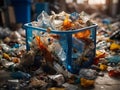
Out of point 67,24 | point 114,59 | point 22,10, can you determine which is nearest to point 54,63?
point 67,24

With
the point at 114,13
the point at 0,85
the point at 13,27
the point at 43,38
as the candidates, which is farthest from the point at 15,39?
the point at 114,13

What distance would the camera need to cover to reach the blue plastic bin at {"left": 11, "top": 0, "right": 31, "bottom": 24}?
750 cm

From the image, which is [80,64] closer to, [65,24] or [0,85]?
[65,24]

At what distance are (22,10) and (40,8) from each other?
0.75 meters

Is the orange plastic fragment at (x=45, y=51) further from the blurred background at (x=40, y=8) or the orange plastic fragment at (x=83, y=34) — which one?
A: the blurred background at (x=40, y=8)

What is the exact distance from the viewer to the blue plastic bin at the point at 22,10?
7.50 m

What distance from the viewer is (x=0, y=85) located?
3.82 metres

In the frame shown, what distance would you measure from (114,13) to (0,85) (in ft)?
24.9

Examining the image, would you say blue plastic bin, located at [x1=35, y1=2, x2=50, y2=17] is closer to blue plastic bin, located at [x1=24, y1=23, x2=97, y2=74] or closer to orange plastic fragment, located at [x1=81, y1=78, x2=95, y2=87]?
blue plastic bin, located at [x1=24, y1=23, x2=97, y2=74]

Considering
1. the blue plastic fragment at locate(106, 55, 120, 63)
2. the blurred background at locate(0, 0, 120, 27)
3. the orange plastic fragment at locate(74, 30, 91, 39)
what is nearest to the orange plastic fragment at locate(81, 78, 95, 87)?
the orange plastic fragment at locate(74, 30, 91, 39)

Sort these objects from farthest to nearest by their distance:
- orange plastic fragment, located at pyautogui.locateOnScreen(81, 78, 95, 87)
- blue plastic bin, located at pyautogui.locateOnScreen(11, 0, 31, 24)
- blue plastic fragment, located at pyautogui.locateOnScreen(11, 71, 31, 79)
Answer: blue plastic bin, located at pyautogui.locateOnScreen(11, 0, 31, 24), blue plastic fragment, located at pyautogui.locateOnScreen(11, 71, 31, 79), orange plastic fragment, located at pyautogui.locateOnScreen(81, 78, 95, 87)

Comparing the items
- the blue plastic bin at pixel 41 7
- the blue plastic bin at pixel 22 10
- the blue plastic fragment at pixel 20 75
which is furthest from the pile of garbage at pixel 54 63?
the blue plastic bin at pixel 41 7

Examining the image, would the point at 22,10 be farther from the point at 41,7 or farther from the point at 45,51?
the point at 45,51

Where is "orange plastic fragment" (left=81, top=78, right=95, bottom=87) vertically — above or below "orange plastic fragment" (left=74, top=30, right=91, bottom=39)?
below
